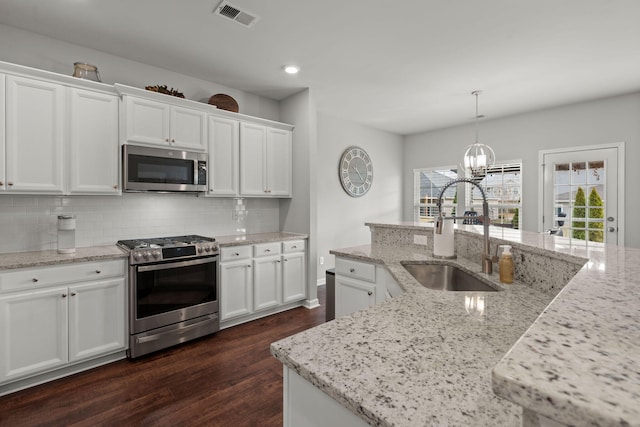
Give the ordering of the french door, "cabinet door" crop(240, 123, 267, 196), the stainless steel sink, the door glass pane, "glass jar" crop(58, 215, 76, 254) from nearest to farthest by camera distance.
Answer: the stainless steel sink, "glass jar" crop(58, 215, 76, 254), "cabinet door" crop(240, 123, 267, 196), the french door, the door glass pane

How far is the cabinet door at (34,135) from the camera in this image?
2334mm

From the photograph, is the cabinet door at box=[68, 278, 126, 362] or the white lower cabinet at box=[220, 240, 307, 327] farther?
the white lower cabinet at box=[220, 240, 307, 327]

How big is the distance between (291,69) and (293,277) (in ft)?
7.61

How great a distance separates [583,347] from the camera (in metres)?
0.48

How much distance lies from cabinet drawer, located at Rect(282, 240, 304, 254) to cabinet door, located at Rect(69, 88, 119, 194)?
1.75m

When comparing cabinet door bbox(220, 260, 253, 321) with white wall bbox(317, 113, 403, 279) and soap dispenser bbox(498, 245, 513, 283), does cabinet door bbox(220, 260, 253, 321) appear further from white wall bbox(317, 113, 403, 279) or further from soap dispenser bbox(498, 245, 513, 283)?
soap dispenser bbox(498, 245, 513, 283)

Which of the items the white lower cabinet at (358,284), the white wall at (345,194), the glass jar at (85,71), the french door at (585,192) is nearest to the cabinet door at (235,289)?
the white lower cabinet at (358,284)

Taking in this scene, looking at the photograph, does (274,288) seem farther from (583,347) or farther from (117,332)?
(583,347)

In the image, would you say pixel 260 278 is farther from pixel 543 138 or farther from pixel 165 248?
pixel 543 138

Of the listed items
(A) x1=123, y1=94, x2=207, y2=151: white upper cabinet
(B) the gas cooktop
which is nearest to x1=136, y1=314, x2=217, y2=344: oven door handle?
(B) the gas cooktop

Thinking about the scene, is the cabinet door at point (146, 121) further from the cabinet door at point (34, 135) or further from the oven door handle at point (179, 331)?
the oven door handle at point (179, 331)

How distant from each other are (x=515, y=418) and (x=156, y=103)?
11.0 ft

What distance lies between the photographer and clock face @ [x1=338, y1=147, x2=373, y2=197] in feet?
17.3

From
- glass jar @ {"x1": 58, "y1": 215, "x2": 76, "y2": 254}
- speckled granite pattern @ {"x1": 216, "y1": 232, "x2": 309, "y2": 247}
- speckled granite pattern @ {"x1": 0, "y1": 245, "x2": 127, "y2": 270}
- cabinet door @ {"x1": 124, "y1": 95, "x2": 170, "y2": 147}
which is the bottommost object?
speckled granite pattern @ {"x1": 0, "y1": 245, "x2": 127, "y2": 270}
